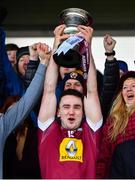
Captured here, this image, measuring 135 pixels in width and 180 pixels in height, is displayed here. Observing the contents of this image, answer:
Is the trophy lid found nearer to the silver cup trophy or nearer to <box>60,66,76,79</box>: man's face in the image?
the silver cup trophy

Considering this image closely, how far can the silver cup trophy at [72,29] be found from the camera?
382 cm

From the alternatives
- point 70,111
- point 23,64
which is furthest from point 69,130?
point 23,64

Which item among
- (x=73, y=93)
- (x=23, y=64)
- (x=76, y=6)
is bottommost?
(x=73, y=93)

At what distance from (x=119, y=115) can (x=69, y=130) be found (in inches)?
16.5

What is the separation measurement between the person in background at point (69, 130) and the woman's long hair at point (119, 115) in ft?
0.39

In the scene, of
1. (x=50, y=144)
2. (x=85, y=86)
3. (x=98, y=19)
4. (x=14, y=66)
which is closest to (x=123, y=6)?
(x=98, y=19)

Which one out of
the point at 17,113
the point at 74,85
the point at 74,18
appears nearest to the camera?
the point at 17,113

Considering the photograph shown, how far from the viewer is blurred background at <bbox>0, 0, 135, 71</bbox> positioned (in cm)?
662

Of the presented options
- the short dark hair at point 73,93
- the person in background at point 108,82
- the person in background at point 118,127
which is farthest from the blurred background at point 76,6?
the short dark hair at point 73,93

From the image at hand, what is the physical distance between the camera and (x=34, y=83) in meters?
3.97

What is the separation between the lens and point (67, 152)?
384 cm

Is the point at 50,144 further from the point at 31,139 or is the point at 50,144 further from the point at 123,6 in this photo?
the point at 123,6

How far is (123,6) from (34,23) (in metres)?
1.02

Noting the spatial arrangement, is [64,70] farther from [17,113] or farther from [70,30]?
[17,113]
